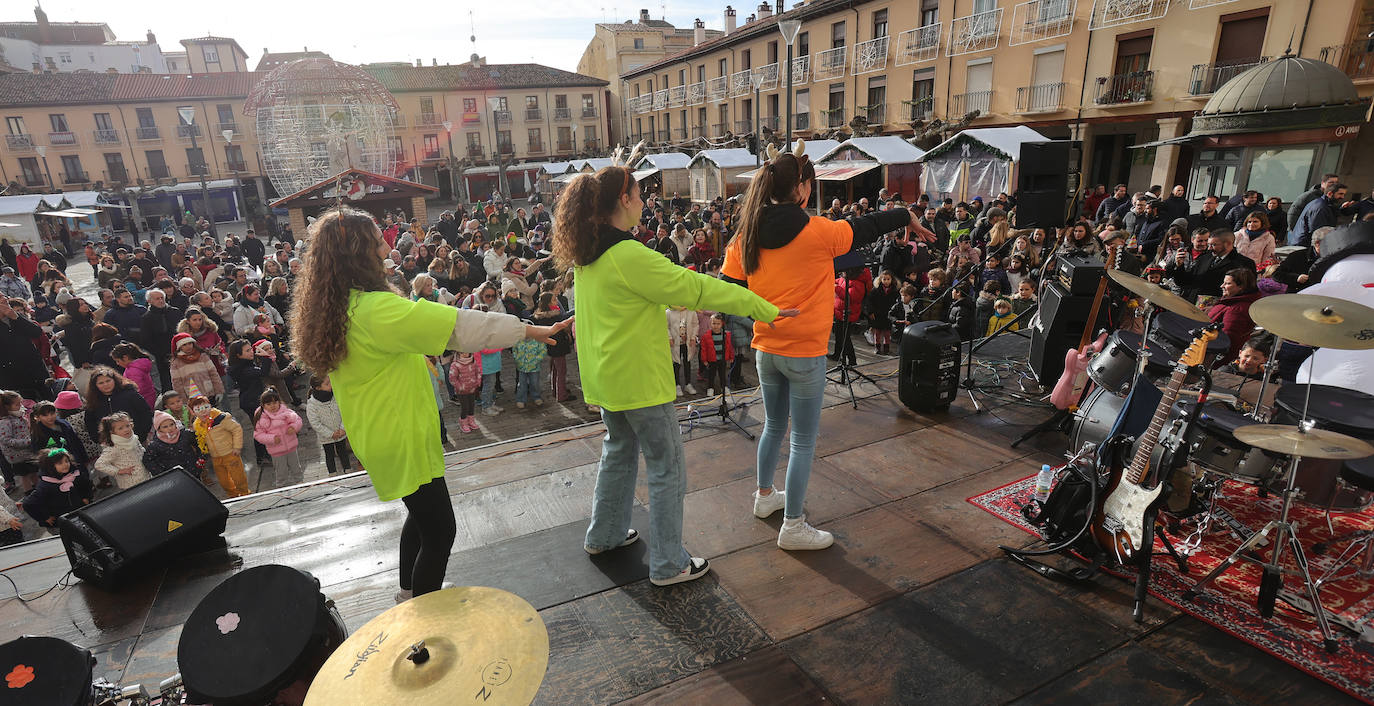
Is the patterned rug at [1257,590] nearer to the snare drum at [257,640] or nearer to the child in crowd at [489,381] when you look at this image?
the snare drum at [257,640]

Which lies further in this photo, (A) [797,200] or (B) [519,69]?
(B) [519,69]

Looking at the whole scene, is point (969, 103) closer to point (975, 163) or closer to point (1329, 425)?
point (975, 163)

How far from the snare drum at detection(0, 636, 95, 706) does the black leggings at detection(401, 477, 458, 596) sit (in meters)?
1.13

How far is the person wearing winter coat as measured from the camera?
21.1ft

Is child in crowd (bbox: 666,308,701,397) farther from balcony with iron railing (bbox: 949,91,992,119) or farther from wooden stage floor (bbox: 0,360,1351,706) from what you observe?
balcony with iron railing (bbox: 949,91,992,119)

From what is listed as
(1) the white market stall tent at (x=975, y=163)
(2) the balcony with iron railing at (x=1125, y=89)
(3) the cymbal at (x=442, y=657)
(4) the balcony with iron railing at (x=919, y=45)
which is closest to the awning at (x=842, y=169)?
(1) the white market stall tent at (x=975, y=163)

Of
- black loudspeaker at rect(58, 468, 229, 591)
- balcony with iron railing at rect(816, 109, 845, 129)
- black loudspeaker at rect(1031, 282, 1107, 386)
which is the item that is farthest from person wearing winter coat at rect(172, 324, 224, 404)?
balcony with iron railing at rect(816, 109, 845, 129)

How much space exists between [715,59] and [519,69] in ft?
59.4

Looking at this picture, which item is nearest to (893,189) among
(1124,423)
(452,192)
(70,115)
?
(1124,423)

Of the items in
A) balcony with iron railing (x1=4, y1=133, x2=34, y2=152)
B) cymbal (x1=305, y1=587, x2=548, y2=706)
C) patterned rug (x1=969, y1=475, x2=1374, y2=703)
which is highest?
balcony with iron railing (x1=4, y1=133, x2=34, y2=152)

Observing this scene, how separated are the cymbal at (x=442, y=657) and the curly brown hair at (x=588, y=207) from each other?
55.3 inches

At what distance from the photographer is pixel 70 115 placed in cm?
3541

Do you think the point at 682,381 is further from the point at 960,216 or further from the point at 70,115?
the point at 70,115

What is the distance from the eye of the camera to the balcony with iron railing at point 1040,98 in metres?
18.9
